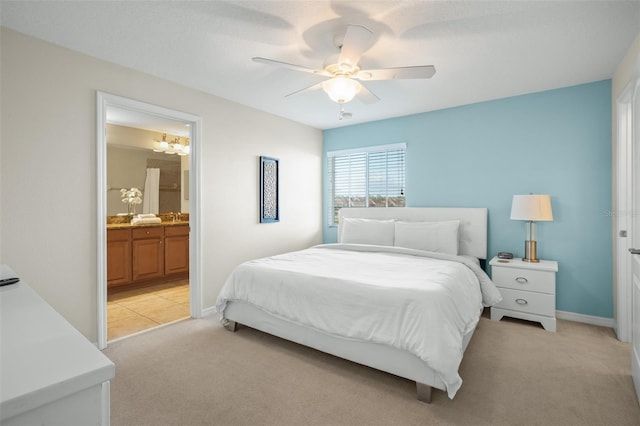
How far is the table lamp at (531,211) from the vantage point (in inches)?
126

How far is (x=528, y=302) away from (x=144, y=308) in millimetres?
4175

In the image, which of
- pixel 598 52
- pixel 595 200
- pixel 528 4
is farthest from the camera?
pixel 595 200

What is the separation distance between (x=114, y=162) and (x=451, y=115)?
483cm

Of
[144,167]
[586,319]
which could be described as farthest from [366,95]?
[144,167]

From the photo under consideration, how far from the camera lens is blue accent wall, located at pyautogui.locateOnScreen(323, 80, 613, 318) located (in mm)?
3215

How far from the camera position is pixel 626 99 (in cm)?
274

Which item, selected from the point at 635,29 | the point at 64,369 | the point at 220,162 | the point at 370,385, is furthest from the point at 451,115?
the point at 64,369

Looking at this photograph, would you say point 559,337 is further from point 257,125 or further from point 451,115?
point 257,125

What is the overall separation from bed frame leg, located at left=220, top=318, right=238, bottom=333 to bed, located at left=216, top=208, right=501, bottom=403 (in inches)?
0.4

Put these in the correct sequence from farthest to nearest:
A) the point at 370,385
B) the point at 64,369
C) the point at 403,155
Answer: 1. the point at 403,155
2. the point at 370,385
3. the point at 64,369

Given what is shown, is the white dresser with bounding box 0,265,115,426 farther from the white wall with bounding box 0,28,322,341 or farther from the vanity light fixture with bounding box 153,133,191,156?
the vanity light fixture with bounding box 153,133,191,156

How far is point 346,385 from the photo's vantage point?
2.17 metres

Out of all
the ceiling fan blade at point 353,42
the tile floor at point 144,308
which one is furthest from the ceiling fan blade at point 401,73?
the tile floor at point 144,308

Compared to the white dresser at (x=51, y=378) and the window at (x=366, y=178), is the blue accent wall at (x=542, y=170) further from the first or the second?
the white dresser at (x=51, y=378)
